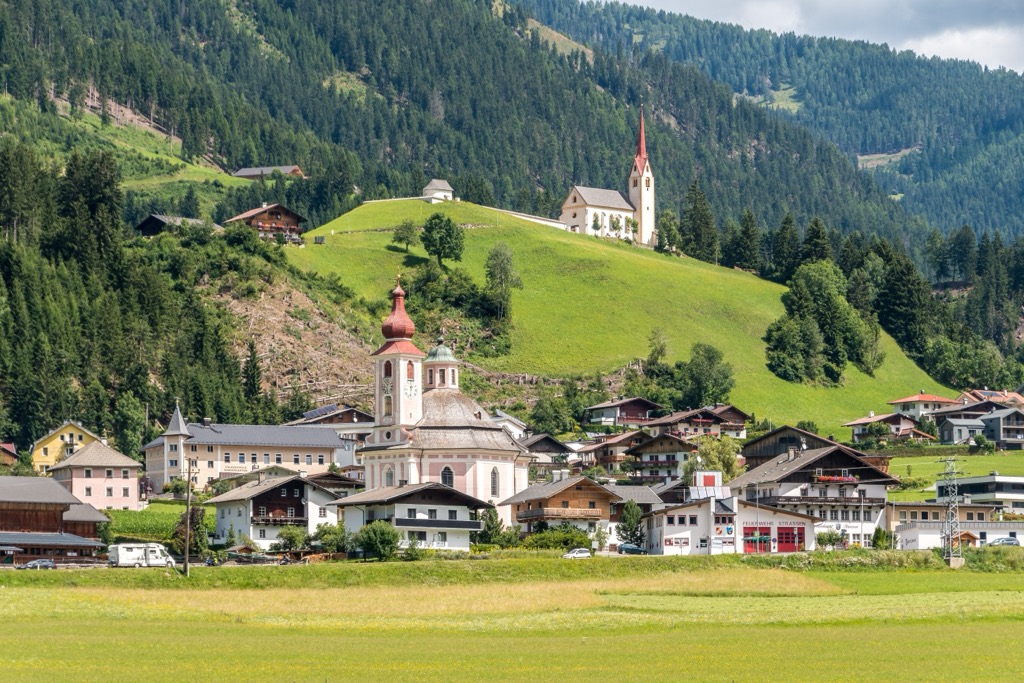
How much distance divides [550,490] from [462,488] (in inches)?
353

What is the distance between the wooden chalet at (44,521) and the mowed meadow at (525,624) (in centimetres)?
1987

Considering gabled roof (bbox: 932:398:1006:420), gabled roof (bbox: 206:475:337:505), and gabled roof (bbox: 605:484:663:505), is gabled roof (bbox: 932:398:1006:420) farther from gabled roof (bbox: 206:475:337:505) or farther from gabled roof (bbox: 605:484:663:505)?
gabled roof (bbox: 206:475:337:505)

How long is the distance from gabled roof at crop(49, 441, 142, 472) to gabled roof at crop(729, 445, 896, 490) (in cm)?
4221

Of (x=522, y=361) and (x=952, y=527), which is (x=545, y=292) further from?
(x=952, y=527)

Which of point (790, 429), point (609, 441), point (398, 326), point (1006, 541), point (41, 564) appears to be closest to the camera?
point (41, 564)

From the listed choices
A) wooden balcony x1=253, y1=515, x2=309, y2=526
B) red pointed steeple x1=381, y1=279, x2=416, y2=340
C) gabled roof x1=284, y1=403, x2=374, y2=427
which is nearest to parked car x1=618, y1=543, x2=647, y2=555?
wooden balcony x1=253, y1=515, x2=309, y2=526

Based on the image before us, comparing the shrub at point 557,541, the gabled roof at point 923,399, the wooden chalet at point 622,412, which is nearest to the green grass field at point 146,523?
the shrub at point 557,541

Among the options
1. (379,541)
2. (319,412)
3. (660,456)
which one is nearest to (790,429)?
(660,456)

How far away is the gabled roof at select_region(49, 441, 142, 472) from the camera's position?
118m

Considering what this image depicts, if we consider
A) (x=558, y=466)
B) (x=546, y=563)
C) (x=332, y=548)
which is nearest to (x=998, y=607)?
(x=546, y=563)

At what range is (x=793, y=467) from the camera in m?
114

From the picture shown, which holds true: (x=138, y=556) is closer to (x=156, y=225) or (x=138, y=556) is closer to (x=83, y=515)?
(x=83, y=515)

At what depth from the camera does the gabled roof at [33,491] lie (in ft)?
333

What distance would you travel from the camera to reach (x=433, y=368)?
122 metres
